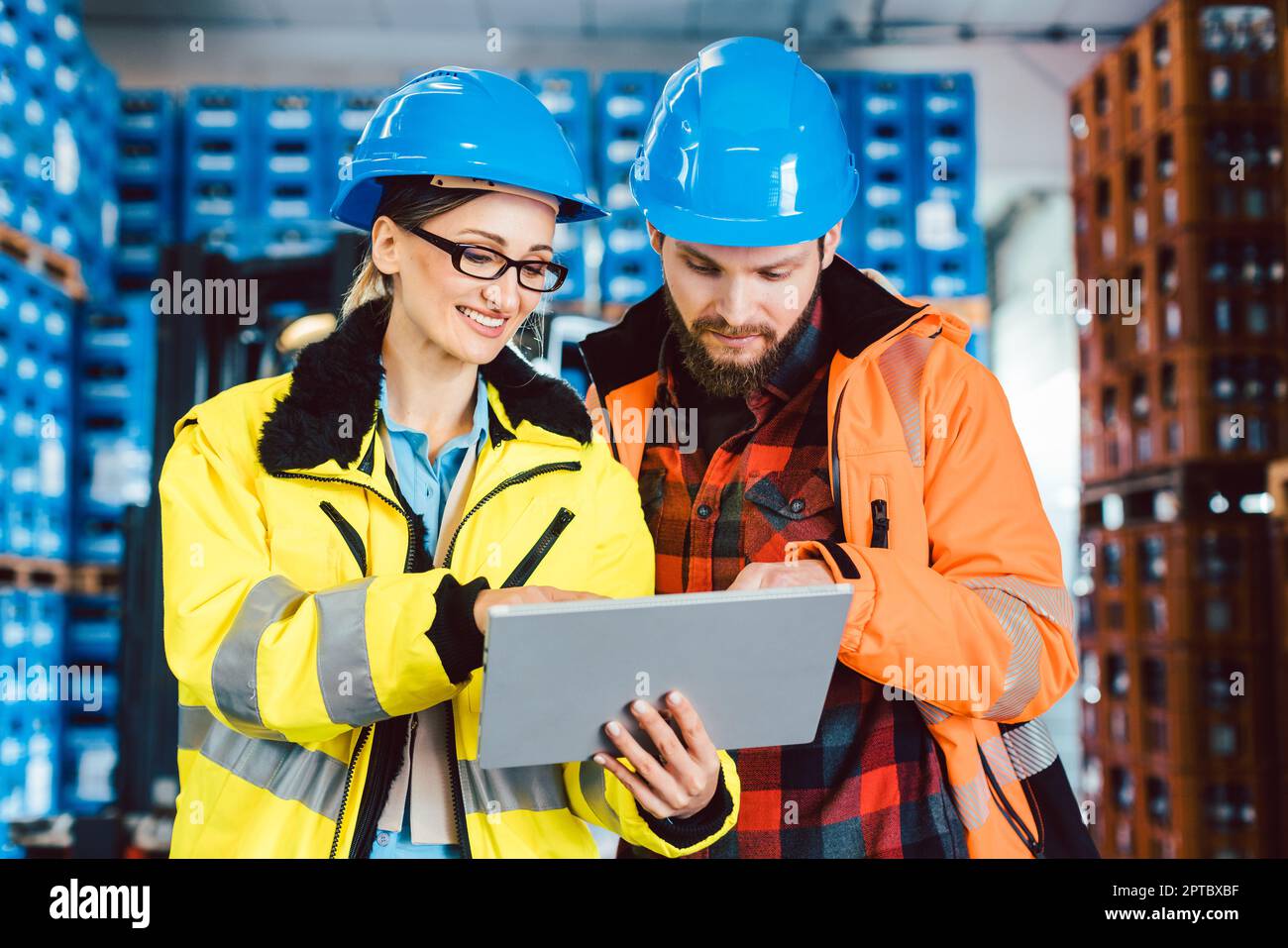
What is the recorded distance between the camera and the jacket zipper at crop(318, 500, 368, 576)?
1.84m

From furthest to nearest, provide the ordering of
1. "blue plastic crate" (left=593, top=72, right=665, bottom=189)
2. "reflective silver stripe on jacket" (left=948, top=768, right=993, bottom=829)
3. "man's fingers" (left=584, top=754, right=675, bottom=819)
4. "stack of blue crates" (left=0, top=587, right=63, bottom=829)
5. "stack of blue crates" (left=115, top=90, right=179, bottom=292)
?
"stack of blue crates" (left=115, top=90, right=179, bottom=292) → "stack of blue crates" (left=0, top=587, right=63, bottom=829) → "blue plastic crate" (left=593, top=72, right=665, bottom=189) → "reflective silver stripe on jacket" (left=948, top=768, right=993, bottom=829) → "man's fingers" (left=584, top=754, right=675, bottom=819)

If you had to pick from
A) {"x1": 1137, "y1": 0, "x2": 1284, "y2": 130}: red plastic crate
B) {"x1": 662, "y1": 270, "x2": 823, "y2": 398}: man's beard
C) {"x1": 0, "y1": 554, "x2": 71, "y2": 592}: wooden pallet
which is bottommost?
{"x1": 0, "y1": 554, "x2": 71, "y2": 592}: wooden pallet

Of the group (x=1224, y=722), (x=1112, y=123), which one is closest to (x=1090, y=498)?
(x=1224, y=722)

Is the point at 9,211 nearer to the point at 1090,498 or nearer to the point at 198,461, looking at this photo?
the point at 198,461

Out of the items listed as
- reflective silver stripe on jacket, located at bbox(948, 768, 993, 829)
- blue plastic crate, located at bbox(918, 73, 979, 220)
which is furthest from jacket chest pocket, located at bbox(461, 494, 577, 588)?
blue plastic crate, located at bbox(918, 73, 979, 220)

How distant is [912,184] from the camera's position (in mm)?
3986

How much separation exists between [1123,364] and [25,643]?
4.64 metres

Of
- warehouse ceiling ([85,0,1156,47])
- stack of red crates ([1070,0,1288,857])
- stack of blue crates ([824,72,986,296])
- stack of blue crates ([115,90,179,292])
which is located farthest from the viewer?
stack of blue crates ([115,90,179,292])

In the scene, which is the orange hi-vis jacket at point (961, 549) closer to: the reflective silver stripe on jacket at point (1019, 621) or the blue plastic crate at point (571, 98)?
the reflective silver stripe on jacket at point (1019, 621)

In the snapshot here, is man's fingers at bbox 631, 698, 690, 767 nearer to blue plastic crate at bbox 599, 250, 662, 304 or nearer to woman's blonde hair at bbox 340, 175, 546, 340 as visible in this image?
woman's blonde hair at bbox 340, 175, 546, 340

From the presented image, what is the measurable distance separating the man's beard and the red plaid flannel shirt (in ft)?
0.08

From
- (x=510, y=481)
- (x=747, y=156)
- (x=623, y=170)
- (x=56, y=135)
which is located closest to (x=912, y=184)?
(x=623, y=170)

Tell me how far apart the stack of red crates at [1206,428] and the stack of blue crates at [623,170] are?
2172 millimetres

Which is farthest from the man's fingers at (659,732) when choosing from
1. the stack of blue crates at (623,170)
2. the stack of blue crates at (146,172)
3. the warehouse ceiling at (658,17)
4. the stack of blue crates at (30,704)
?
the stack of blue crates at (146,172)
